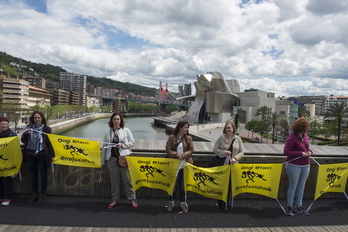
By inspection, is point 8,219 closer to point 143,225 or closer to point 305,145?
point 143,225

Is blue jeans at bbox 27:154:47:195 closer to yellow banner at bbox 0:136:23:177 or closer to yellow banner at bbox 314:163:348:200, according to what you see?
yellow banner at bbox 0:136:23:177

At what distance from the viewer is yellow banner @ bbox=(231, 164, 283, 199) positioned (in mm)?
4730

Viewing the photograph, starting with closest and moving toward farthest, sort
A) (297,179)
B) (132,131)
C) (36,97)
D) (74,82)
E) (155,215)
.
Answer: (155,215), (297,179), (132,131), (36,97), (74,82)

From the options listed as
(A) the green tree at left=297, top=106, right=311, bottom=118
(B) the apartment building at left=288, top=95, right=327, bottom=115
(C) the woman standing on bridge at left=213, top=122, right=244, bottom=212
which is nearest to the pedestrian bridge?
(C) the woman standing on bridge at left=213, top=122, right=244, bottom=212

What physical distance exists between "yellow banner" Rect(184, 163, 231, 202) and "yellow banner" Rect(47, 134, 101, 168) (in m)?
1.94

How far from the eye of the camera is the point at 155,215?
4.39 m

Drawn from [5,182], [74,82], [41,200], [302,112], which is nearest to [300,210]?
[41,200]

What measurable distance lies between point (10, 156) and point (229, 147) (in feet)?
14.7

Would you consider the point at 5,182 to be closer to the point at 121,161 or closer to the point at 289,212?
the point at 121,161

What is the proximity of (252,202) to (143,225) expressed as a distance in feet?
8.42

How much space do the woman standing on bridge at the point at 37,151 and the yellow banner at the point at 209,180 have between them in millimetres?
2853

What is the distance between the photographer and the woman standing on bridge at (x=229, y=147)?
14.8ft

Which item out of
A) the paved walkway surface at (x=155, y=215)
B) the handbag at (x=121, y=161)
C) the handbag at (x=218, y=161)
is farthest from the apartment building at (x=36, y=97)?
the handbag at (x=218, y=161)

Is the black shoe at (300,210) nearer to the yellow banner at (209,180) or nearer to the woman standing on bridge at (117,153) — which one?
the yellow banner at (209,180)
